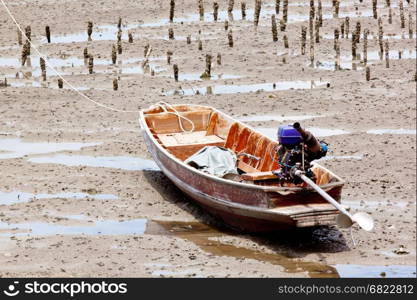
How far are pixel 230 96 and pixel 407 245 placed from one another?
10882 millimetres

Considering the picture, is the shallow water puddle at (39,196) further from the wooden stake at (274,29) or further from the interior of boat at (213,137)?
the wooden stake at (274,29)

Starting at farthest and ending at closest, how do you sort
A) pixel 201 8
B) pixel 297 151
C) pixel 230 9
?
1. pixel 230 9
2. pixel 201 8
3. pixel 297 151

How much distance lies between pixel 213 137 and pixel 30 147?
3.99m

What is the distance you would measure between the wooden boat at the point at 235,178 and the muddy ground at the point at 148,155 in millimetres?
431

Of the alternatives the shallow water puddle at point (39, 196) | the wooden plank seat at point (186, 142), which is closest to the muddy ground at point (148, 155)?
the shallow water puddle at point (39, 196)

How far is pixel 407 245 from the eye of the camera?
14375 mm

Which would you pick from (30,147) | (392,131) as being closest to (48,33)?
(30,147)

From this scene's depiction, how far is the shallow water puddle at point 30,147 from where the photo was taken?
67.6ft

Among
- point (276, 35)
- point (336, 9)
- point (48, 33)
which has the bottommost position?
point (276, 35)

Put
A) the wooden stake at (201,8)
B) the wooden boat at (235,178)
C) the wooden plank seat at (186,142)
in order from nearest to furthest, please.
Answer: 1. the wooden boat at (235,178)
2. the wooden plank seat at (186,142)
3. the wooden stake at (201,8)

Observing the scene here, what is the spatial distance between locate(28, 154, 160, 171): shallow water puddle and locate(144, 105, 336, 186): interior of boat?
1.97ft

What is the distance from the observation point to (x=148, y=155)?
20.4 metres

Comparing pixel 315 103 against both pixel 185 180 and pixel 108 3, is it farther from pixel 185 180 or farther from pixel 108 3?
pixel 108 3

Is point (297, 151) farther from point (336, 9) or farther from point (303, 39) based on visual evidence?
point (336, 9)
